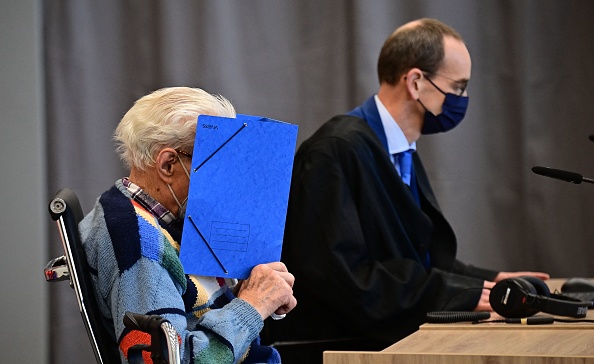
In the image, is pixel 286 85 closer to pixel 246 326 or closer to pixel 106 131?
pixel 106 131

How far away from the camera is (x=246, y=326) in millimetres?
1665

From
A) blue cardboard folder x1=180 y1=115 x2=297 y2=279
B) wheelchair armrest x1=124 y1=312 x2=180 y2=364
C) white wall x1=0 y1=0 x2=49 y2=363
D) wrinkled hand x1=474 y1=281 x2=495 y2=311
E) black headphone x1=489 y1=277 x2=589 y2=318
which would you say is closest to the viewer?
wheelchair armrest x1=124 y1=312 x2=180 y2=364

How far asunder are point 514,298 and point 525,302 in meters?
0.03

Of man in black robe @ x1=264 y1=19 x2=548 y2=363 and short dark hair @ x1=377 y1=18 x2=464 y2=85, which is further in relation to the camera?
short dark hair @ x1=377 y1=18 x2=464 y2=85

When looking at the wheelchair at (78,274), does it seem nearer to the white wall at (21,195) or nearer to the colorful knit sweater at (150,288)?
the colorful knit sweater at (150,288)

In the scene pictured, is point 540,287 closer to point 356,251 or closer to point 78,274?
point 356,251

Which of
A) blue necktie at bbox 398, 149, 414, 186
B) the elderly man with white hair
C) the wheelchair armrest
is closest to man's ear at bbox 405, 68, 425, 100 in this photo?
blue necktie at bbox 398, 149, 414, 186

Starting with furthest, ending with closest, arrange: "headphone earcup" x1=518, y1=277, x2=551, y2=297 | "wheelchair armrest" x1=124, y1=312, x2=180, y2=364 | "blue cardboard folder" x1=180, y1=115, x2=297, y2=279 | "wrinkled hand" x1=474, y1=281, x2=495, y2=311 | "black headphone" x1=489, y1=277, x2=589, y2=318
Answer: "wrinkled hand" x1=474, y1=281, x2=495, y2=311 → "headphone earcup" x1=518, y1=277, x2=551, y2=297 → "black headphone" x1=489, y1=277, x2=589, y2=318 → "blue cardboard folder" x1=180, y1=115, x2=297, y2=279 → "wheelchair armrest" x1=124, y1=312, x2=180, y2=364

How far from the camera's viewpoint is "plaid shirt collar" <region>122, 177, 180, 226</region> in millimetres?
1754

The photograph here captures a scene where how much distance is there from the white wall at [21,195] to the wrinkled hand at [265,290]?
1.48 m

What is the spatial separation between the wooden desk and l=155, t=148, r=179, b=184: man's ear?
49cm

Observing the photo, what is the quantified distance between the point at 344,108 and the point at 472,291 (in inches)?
58.0

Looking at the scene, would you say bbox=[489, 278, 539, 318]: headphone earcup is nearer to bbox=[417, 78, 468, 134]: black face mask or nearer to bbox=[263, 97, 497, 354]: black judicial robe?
bbox=[263, 97, 497, 354]: black judicial robe

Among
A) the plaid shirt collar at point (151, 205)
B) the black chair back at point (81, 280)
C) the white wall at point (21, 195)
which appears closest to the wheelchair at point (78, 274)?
the black chair back at point (81, 280)
